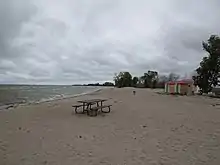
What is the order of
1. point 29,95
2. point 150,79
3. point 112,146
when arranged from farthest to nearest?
point 150,79
point 29,95
point 112,146

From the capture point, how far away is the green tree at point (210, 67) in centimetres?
3931

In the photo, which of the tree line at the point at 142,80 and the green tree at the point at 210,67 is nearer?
the green tree at the point at 210,67

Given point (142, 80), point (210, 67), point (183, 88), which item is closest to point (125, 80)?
point (142, 80)

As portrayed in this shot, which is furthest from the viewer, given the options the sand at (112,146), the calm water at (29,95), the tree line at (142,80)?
the tree line at (142,80)

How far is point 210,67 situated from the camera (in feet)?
132

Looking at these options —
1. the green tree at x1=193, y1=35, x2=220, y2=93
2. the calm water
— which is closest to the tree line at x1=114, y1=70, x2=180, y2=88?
the calm water

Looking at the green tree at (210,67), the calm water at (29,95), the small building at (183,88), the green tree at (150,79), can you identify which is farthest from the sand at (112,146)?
the green tree at (150,79)

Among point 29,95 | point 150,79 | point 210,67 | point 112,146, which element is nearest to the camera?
point 112,146

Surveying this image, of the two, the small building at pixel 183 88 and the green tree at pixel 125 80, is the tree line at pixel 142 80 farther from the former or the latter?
the small building at pixel 183 88

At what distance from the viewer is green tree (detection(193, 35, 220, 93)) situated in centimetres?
3931

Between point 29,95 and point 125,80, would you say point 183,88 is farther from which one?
point 125,80

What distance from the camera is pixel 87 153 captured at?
6328 mm

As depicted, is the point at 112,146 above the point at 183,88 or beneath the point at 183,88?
beneath

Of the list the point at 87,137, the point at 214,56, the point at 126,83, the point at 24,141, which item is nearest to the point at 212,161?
the point at 87,137
